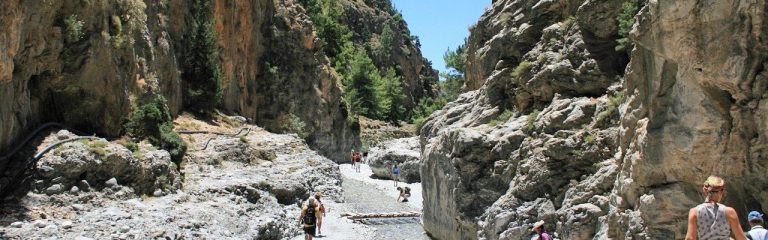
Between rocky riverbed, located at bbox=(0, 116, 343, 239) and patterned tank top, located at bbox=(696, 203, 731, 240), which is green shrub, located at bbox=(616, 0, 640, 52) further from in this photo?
rocky riverbed, located at bbox=(0, 116, 343, 239)

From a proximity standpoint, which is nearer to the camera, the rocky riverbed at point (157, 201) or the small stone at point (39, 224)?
the small stone at point (39, 224)

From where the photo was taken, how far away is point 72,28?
21938 mm

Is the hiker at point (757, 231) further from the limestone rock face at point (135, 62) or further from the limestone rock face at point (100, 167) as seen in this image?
the limestone rock face at point (100, 167)

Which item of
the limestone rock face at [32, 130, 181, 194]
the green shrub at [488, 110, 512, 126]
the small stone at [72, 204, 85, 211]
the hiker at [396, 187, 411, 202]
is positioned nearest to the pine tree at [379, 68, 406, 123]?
the hiker at [396, 187, 411, 202]

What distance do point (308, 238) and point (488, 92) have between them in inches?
334

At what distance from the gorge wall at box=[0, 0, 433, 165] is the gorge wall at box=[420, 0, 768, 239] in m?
12.5

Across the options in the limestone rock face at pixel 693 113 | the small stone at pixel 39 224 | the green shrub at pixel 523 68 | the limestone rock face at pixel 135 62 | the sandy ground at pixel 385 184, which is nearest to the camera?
the limestone rock face at pixel 693 113

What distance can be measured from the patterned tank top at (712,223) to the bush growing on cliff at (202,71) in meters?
38.6

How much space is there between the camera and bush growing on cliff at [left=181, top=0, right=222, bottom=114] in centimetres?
4341

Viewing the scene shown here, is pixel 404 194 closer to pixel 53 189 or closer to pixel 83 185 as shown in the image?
pixel 83 185

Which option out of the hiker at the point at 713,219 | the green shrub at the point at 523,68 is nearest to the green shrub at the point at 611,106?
the green shrub at the point at 523,68

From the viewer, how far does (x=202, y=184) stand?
25.2 m

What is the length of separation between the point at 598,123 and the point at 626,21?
117 inches

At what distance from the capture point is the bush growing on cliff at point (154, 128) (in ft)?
85.7
